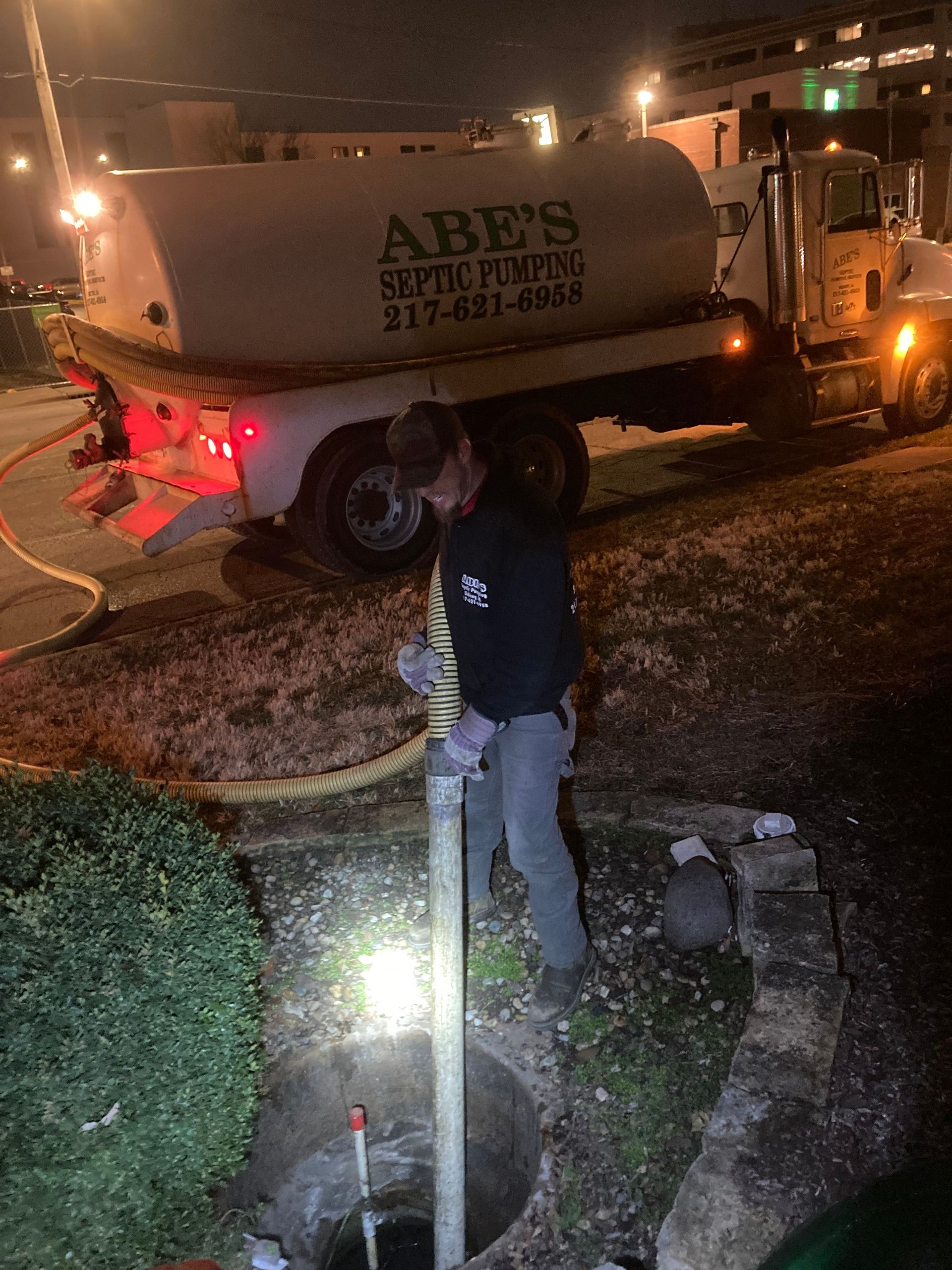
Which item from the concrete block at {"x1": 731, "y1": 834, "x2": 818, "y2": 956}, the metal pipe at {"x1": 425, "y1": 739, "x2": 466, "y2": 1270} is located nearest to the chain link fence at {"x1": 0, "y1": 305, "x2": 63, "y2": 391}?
the concrete block at {"x1": 731, "y1": 834, "x2": 818, "y2": 956}

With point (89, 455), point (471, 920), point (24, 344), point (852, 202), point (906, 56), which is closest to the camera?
point (471, 920)

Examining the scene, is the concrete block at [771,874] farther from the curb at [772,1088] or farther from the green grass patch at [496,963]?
the green grass patch at [496,963]

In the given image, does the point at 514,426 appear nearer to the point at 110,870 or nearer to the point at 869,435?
the point at 869,435

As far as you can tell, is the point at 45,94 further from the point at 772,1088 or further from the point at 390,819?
the point at 772,1088

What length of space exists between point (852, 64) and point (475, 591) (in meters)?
86.9

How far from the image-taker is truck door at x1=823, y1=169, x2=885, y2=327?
10.0m

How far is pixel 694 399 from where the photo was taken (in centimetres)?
966

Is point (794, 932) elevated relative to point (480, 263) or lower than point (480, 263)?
lower

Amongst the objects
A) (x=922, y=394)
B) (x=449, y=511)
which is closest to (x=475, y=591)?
(x=449, y=511)

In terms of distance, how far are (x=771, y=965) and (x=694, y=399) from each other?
24.5 ft

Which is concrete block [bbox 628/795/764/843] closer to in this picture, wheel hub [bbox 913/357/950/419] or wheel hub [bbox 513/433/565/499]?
wheel hub [bbox 513/433/565/499]

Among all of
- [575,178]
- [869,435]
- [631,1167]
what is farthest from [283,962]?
[869,435]

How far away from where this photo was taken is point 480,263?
311 inches

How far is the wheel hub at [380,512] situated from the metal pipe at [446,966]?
5.01 m
